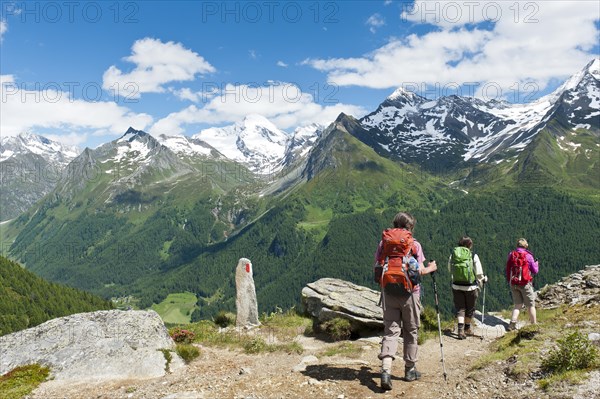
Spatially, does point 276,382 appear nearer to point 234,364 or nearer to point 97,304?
point 234,364

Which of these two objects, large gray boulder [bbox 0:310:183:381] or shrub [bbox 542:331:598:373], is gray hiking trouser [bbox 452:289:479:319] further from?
large gray boulder [bbox 0:310:183:381]

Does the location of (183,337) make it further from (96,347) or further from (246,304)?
(96,347)

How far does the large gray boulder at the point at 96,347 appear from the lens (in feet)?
53.1

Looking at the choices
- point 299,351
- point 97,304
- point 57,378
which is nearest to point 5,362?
point 57,378

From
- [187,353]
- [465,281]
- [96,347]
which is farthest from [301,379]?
[96,347]

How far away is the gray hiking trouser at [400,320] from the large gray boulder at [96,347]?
30.1 ft

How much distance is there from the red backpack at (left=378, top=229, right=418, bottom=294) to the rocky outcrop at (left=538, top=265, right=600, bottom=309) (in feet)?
59.8

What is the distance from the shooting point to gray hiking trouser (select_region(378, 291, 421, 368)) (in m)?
12.3

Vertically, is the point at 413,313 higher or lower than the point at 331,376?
higher

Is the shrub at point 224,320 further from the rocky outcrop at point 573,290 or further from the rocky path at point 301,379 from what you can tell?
the rocky outcrop at point 573,290

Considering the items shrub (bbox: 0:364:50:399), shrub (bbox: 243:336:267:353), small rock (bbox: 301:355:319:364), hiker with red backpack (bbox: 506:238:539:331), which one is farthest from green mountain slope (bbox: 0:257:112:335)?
hiker with red backpack (bbox: 506:238:539:331)

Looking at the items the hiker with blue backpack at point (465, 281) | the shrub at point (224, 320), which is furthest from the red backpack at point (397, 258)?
the shrub at point (224, 320)

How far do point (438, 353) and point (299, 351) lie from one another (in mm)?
5963

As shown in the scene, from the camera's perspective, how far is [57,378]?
15.8 meters
